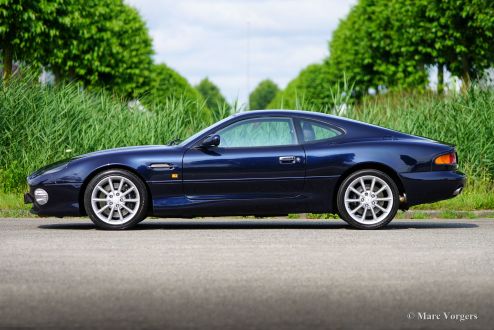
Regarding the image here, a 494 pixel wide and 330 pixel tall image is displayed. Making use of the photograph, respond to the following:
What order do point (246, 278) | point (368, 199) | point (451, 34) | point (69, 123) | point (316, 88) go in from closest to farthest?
point (246, 278)
point (368, 199)
point (69, 123)
point (451, 34)
point (316, 88)

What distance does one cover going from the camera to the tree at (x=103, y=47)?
29078 millimetres

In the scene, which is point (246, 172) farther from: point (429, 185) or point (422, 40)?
point (422, 40)

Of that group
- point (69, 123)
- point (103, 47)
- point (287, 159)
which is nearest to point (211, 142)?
point (287, 159)

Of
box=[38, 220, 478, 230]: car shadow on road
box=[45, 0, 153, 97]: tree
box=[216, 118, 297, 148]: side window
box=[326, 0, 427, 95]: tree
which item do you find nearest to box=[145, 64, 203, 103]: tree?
box=[45, 0, 153, 97]: tree

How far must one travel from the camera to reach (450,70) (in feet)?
113

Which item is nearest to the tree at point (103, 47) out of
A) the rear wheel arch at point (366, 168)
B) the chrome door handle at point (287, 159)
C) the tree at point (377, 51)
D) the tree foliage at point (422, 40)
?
the tree foliage at point (422, 40)

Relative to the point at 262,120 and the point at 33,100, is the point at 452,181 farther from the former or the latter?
the point at 33,100

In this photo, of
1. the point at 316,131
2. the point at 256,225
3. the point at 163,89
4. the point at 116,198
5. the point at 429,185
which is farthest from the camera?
the point at 163,89

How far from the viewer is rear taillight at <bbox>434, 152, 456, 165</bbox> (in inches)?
440

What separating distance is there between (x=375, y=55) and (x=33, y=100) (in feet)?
91.1

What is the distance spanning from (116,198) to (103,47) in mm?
27311

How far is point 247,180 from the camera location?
35.9ft

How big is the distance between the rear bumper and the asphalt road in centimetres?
40

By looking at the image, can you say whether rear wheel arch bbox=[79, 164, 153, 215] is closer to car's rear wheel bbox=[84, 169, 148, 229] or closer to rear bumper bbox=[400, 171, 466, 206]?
car's rear wheel bbox=[84, 169, 148, 229]
